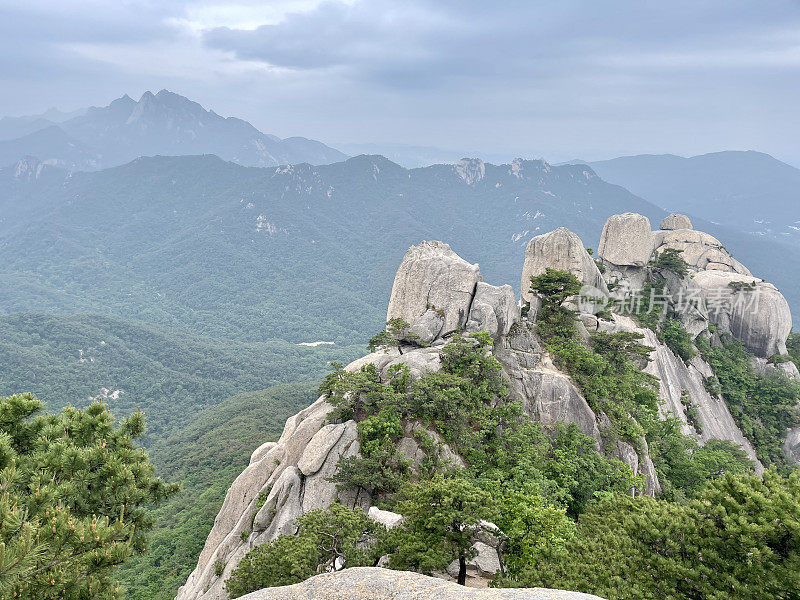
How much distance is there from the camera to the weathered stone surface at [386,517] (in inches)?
497

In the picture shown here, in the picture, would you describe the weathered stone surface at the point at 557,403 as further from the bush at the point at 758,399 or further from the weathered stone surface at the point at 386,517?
the bush at the point at 758,399

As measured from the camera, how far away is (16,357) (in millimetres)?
89000

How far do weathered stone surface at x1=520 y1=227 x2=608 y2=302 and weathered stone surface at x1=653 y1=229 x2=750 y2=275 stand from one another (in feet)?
59.0

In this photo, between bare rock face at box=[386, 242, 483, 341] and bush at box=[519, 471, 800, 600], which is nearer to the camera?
bush at box=[519, 471, 800, 600]

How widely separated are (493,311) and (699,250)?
Answer: 1480 inches

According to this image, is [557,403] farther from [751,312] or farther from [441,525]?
[751,312]

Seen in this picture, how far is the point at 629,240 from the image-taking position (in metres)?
39.8

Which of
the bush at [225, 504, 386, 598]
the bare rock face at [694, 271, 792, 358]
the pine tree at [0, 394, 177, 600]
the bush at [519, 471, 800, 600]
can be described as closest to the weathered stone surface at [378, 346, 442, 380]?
the bush at [225, 504, 386, 598]

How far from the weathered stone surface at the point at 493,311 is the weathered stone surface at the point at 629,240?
67.3 ft

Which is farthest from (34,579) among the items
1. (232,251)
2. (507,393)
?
(232,251)

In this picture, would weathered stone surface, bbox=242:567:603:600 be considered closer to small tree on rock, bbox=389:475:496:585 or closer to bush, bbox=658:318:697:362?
small tree on rock, bbox=389:475:496:585

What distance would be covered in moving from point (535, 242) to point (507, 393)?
61.1 feet

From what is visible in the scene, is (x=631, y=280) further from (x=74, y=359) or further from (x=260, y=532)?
(x=74, y=359)

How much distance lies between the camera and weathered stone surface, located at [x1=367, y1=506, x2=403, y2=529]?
41.4 ft
